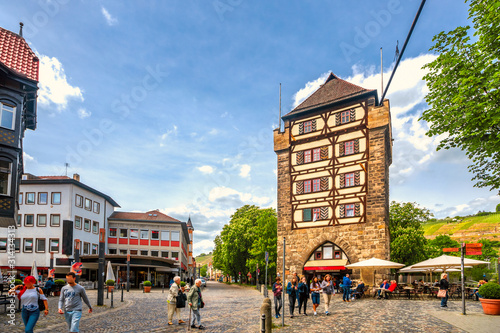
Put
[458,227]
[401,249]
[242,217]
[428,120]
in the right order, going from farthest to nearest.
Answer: [458,227], [242,217], [401,249], [428,120]

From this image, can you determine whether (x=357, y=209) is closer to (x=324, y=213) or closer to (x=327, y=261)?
(x=324, y=213)

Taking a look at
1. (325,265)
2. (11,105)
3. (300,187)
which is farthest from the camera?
(300,187)

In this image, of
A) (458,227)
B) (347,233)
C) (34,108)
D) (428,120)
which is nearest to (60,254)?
(34,108)

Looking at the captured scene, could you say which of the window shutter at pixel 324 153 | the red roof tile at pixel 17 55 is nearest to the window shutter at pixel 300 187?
the window shutter at pixel 324 153

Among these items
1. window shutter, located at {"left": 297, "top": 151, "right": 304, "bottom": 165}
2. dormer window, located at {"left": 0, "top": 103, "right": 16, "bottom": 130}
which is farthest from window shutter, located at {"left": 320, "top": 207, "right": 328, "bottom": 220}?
dormer window, located at {"left": 0, "top": 103, "right": 16, "bottom": 130}

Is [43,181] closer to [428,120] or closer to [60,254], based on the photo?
[60,254]

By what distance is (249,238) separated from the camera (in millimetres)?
65000

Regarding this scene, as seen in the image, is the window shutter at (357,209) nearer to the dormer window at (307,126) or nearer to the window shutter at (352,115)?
the window shutter at (352,115)

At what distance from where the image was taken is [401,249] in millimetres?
49281

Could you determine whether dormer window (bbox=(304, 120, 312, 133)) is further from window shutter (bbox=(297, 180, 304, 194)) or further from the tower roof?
window shutter (bbox=(297, 180, 304, 194))

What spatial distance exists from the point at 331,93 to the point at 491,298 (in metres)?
26.1

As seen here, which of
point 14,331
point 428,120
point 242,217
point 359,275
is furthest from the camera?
point 242,217

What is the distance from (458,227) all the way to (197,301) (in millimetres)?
149250

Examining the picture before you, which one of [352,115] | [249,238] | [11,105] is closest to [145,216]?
[249,238]
